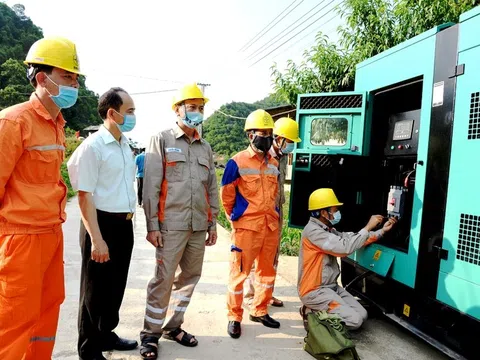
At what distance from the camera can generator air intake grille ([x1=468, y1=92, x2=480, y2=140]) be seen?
2.35 meters

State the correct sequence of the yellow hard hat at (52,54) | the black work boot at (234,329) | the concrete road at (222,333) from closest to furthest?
1. the yellow hard hat at (52,54)
2. the concrete road at (222,333)
3. the black work boot at (234,329)

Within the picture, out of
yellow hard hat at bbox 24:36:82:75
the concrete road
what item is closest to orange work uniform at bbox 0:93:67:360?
yellow hard hat at bbox 24:36:82:75

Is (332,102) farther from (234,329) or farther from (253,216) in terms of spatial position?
(234,329)

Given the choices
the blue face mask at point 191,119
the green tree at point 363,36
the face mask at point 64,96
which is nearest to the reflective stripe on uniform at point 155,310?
the blue face mask at point 191,119

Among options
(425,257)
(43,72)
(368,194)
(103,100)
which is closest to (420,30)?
(368,194)

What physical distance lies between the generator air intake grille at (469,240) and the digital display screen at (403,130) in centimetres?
103

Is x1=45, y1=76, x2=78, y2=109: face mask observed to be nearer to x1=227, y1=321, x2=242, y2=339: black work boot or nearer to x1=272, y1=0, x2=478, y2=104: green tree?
x1=227, y1=321, x2=242, y2=339: black work boot

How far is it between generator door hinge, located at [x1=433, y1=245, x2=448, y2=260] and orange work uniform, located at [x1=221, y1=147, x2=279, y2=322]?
130 cm

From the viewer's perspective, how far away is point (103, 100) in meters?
2.54

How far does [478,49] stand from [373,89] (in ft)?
4.04

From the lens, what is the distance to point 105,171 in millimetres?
2414

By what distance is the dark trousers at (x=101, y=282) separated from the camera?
2404 mm

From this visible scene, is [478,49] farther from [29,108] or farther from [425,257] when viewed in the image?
[29,108]

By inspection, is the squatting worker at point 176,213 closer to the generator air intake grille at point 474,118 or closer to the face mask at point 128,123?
the face mask at point 128,123
